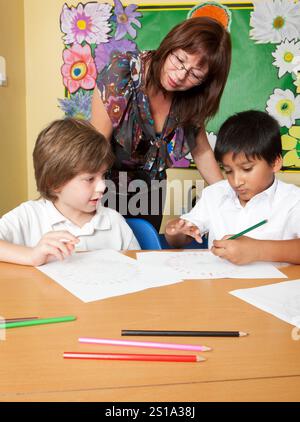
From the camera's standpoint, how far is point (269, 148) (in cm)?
120

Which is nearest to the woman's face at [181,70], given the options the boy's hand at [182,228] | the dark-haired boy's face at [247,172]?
the dark-haired boy's face at [247,172]

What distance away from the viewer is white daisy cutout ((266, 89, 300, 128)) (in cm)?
237

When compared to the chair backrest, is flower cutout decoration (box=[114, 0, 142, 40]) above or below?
above

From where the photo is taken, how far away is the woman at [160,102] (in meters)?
1.25

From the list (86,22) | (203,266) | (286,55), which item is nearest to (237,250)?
(203,266)

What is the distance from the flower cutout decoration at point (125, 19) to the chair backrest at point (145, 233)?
1404mm

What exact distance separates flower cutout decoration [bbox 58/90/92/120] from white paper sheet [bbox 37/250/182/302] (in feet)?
5.32

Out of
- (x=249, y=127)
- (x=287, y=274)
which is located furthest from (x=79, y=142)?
(x=287, y=274)

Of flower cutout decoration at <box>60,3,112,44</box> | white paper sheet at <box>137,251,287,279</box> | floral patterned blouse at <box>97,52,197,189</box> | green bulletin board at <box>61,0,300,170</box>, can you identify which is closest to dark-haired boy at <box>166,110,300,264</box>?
white paper sheet at <box>137,251,287,279</box>

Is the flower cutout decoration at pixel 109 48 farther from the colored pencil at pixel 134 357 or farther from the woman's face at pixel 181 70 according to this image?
the colored pencil at pixel 134 357

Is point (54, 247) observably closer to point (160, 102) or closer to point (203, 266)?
point (203, 266)

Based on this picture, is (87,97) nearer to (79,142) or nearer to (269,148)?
(79,142)

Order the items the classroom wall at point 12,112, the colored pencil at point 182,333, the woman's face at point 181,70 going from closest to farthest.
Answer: the colored pencil at point 182,333
the woman's face at point 181,70
the classroom wall at point 12,112

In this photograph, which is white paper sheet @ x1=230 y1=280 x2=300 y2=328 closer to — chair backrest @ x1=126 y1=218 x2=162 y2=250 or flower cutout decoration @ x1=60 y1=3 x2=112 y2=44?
chair backrest @ x1=126 y1=218 x2=162 y2=250
